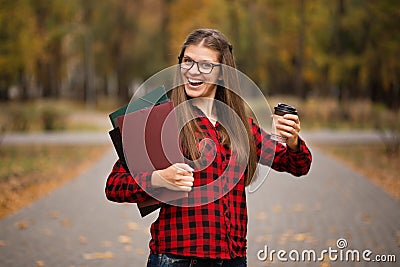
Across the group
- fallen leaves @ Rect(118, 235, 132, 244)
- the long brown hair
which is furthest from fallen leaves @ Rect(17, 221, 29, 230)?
the long brown hair

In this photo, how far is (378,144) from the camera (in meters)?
21.7

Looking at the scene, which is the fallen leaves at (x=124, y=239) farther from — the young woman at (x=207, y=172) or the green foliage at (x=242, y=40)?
the green foliage at (x=242, y=40)

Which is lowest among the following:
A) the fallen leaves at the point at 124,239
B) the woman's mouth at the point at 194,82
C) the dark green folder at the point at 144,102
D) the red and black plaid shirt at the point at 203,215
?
the fallen leaves at the point at 124,239

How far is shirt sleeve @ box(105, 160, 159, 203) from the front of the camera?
2537 millimetres

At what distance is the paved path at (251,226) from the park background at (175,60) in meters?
0.51

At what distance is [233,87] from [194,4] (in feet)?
140

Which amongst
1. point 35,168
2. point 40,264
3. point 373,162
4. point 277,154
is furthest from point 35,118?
point 277,154

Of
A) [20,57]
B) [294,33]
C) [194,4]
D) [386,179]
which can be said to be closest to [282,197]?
[386,179]

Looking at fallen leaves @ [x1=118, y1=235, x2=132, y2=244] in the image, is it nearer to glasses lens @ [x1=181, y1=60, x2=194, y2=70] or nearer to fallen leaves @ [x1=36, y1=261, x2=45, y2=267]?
fallen leaves @ [x1=36, y1=261, x2=45, y2=267]

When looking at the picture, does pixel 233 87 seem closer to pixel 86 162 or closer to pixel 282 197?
pixel 282 197

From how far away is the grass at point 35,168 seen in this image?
11.3 m

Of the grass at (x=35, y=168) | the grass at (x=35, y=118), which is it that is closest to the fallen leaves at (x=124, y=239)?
the grass at (x=35, y=168)

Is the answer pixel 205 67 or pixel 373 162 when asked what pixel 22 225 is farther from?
pixel 373 162

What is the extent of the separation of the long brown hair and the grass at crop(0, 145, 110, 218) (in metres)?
7.34
